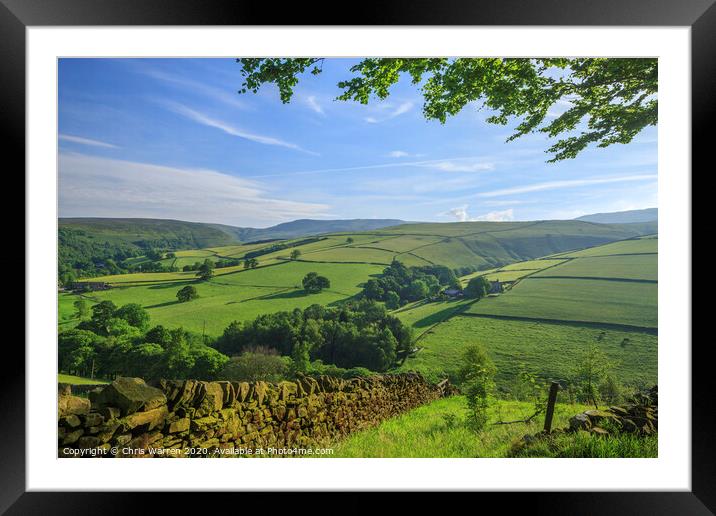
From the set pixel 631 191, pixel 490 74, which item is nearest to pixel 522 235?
pixel 631 191

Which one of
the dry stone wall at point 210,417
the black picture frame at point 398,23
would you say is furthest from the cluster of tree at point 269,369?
the black picture frame at point 398,23

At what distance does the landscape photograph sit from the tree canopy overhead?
0.08 ft

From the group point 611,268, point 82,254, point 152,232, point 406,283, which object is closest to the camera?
point 82,254

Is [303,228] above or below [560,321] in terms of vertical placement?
above

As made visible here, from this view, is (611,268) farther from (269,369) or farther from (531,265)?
(269,369)

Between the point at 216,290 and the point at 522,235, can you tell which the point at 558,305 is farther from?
the point at 216,290

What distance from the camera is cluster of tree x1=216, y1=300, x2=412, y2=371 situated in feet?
21.1

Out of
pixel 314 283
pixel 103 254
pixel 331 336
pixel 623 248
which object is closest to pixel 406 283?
pixel 314 283

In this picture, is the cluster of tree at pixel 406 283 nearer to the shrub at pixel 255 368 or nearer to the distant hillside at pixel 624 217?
the shrub at pixel 255 368

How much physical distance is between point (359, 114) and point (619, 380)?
17.3 feet

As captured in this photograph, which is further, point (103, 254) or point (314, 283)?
point (314, 283)

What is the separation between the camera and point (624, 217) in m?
5.63

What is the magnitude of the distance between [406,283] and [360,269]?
1.13 metres

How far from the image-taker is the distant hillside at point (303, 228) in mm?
6316
